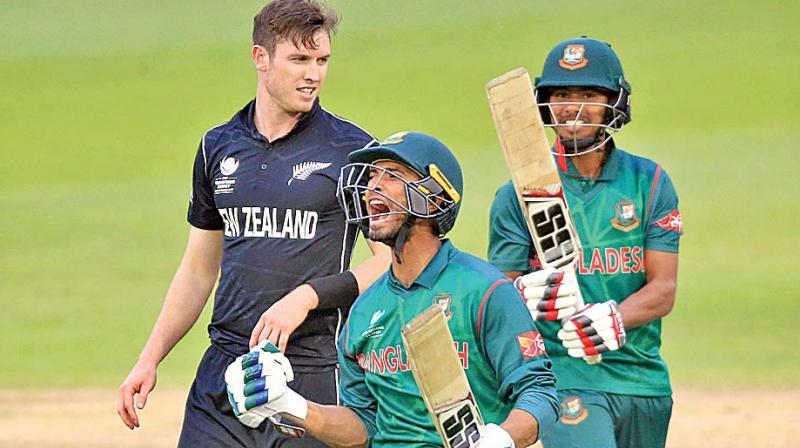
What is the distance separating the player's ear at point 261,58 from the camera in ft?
16.9

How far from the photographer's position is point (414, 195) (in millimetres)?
4074

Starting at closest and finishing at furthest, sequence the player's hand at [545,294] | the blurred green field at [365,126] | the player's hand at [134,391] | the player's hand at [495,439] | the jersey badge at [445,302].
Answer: the player's hand at [495,439] → the jersey badge at [445,302] → the player's hand at [545,294] → the player's hand at [134,391] → the blurred green field at [365,126]

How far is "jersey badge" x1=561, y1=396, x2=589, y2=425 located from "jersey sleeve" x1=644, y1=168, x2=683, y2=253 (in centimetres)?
54

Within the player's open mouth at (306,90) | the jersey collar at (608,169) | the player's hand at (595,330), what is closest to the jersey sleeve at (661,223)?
the jersey collar at (608,169)

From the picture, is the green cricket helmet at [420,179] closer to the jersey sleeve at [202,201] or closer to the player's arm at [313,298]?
the player's arm at [313,298]

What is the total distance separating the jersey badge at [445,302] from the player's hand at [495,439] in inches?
15.4

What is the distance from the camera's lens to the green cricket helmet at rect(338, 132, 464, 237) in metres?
4.08

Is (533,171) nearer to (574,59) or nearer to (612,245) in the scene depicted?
(612,245)

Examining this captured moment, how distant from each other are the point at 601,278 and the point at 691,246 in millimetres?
8973

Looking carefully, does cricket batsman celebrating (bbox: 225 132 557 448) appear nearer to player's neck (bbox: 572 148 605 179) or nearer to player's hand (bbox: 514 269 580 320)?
player's hand (bbox: 514 269 580 320)

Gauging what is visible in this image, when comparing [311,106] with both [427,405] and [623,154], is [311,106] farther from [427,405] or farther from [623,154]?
[427,405]

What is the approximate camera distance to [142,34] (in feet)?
59.7

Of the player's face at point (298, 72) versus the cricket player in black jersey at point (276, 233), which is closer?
the cricket player in black jersey at point (276, 233)

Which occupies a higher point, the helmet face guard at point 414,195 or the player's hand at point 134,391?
the helmet face guard at point 414,195
